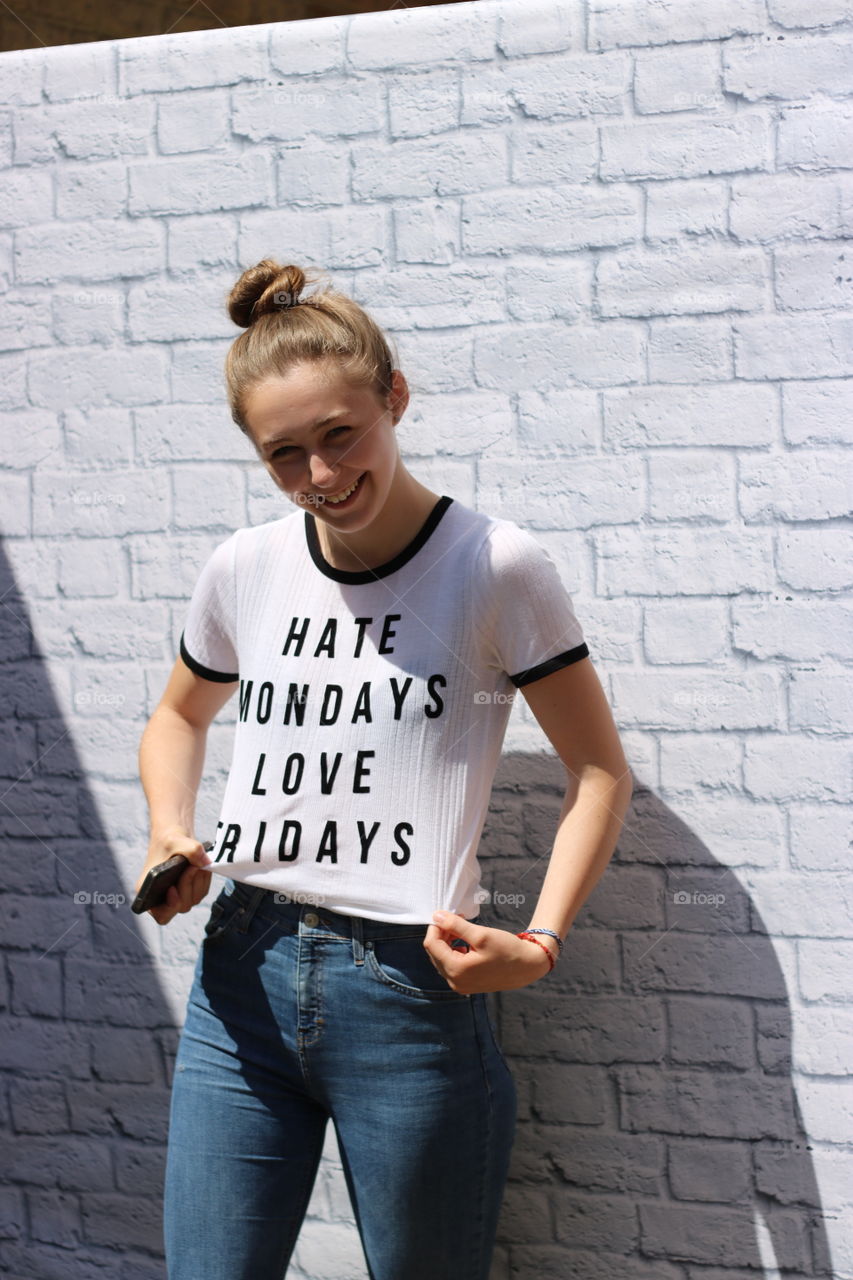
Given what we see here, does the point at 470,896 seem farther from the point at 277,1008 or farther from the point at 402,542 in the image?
the point at 402,542

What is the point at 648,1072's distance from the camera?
1930 millimetres

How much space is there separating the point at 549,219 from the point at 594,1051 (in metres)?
1.41

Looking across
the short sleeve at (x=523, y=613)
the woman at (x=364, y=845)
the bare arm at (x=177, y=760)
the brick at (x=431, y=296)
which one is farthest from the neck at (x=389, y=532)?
the brick at (x=431, y=296)

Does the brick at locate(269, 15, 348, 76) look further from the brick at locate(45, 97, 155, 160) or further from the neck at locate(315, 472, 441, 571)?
the neck at locate(315, 472, 441, 571)

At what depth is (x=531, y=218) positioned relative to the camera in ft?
6.26

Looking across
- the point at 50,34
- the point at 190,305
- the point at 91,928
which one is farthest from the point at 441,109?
the point at 50,34

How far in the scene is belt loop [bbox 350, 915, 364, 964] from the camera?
1364 millimetres

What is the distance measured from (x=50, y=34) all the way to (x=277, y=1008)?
3.73 metres

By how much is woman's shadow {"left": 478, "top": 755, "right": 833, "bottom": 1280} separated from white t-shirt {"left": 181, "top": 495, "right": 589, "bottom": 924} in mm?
533

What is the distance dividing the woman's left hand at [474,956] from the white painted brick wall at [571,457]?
0.66m

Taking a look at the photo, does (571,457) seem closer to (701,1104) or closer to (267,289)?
(267,289)

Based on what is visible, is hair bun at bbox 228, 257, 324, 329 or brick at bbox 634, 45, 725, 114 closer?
hair bun at bbox 228, 257, 324, 329

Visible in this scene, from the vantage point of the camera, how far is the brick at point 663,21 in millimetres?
1812

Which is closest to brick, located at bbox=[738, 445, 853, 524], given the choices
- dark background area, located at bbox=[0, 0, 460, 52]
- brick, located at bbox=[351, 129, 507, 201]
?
brick, located at bbox=[351, 129, 507, 201]
